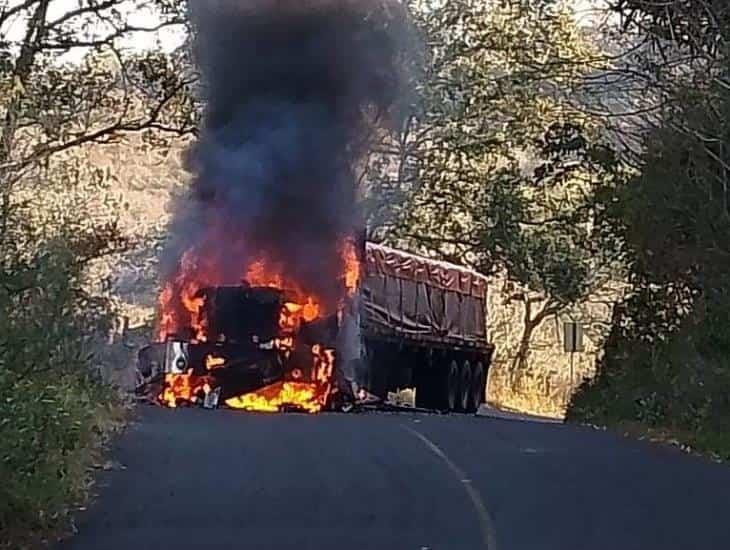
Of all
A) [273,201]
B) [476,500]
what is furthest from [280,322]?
[476,500]

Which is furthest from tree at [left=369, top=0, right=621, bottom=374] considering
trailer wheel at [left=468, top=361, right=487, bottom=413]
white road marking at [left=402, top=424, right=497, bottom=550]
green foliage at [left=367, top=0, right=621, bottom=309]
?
white road marking at [left=402, top=424, right=497, bottom=550]

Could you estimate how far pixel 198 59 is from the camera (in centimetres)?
2634

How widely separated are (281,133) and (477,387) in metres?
10.6

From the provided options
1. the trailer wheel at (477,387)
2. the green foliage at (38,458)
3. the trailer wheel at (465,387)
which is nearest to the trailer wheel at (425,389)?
the trailer wheel at (465,387)

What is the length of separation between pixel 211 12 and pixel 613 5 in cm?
762

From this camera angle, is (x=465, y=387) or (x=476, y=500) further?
(x=465, y=387)

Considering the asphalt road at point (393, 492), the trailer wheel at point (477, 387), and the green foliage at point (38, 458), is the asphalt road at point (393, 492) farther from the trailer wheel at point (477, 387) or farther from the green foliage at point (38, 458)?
the trailer wheel at point (477, 387)

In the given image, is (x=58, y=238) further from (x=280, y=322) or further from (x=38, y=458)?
(x=280, y=322)

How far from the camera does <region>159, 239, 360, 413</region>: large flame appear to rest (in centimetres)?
2459

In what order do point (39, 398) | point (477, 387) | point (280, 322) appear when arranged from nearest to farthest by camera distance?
point (39, 398) → point (280, 322) → point (477, 387)

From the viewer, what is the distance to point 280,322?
82.3 ft

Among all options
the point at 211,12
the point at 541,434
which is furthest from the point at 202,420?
the point at 211,12

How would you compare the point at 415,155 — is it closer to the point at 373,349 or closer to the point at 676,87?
the point at 373,349

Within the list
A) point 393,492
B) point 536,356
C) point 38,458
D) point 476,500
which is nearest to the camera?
point 38,458
